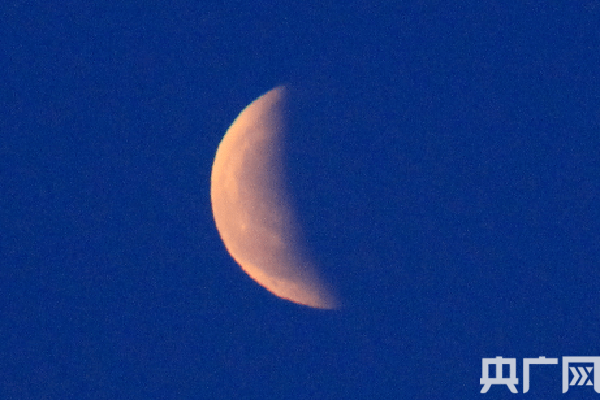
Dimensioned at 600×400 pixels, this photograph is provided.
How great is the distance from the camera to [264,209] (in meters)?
8.79

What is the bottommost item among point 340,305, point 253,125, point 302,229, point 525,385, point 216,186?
point 525,385

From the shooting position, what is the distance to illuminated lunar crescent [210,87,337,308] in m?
8.70

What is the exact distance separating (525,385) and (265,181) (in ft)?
13.5

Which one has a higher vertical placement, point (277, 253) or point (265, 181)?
point (265, 181)

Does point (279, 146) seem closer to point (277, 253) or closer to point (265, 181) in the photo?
point (265, 181)

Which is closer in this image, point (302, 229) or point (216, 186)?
point (302, 229)

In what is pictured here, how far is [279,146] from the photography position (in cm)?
878

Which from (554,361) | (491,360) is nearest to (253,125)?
(491,360)

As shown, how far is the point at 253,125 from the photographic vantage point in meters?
9.10

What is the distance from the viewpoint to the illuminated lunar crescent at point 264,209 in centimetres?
870

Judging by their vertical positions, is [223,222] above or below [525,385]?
above

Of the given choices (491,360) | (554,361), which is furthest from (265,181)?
(554,361)

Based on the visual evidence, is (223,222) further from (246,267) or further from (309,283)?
(309,283)

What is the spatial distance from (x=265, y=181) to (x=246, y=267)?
47.1 inches
